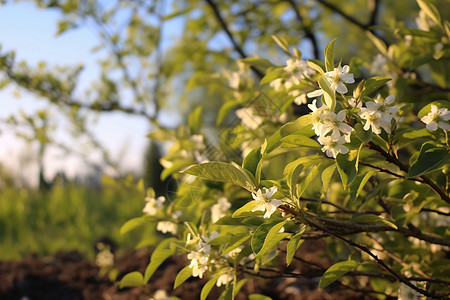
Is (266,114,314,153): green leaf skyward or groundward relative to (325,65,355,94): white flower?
groundward

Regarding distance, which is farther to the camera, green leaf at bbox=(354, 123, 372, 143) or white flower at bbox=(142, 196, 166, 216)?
white flower at bbox=(142, 196, 166, 216)

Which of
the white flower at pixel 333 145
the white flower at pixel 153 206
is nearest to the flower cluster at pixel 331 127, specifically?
the white flower at pixel 333 145

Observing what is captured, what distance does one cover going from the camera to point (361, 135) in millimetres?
826

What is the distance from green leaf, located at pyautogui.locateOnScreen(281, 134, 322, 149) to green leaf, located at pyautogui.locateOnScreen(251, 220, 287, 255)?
188mm

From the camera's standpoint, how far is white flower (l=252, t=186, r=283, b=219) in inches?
33.0

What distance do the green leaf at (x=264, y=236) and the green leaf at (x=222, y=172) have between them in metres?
0.09

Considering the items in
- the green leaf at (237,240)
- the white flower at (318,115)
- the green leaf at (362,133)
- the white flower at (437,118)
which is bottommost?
the green leaf at (237,240)

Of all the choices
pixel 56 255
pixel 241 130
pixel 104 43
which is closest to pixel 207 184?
pixel 241 130

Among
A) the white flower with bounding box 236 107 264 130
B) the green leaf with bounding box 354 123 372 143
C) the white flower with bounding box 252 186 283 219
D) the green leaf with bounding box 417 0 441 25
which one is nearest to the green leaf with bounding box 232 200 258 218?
the white flower with bounding box 252 186 283 219

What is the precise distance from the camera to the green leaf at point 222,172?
32.1 inches

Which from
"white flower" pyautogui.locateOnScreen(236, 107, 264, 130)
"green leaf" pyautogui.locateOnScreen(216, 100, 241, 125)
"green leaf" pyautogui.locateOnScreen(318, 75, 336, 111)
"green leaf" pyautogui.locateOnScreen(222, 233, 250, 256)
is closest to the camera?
"green leaf" pyautogui.locateOnScreen(318, 75, 336, 111)

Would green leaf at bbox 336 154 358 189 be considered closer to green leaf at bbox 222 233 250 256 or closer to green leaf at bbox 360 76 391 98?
green leaf at bbox 360 76 391 98

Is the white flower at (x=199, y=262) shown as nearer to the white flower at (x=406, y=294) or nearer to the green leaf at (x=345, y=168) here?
the green leaf at (x=345, y=168)

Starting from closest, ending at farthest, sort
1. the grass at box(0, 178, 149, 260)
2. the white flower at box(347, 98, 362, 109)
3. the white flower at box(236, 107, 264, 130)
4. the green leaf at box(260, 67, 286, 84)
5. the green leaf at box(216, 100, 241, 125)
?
1. the white flower at box(347, 98, 362, 109)
2. the green leaf at box(260, 67, 286, 84)
3. the white flower at box(236, 107, 264, 130)
4. the green leaf at box(216, 100, 241, 125)
5. the grass at box(0, 178, 149, 260)
